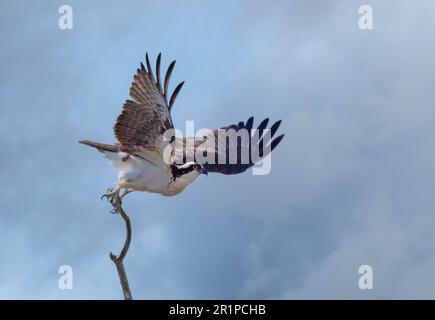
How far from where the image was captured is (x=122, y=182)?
18.4 meters

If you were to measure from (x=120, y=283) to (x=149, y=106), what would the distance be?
10.5ft

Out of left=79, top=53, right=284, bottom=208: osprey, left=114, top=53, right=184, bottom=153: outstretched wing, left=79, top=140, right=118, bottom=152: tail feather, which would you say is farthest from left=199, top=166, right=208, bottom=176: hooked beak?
left=79, top=140, right=118, bottom=152: tail feather

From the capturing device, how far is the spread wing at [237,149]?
20359mm

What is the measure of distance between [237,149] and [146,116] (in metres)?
3.36

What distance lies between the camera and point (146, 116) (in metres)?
17.8

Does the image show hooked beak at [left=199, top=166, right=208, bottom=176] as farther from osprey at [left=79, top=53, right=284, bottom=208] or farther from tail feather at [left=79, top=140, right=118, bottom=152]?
tail feather at [left=79, top=140, right=118, bottom=152]

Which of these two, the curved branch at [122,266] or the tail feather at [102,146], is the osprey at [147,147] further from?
the curved branch at [122,266]

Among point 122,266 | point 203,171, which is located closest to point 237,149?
point 203,171

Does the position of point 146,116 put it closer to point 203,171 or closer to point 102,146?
point 102,146

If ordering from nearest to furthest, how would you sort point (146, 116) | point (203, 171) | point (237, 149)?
1. point (146, 116)
2. point (203, 171)
3. point (237, 149)

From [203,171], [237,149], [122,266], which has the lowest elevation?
[122,266]
